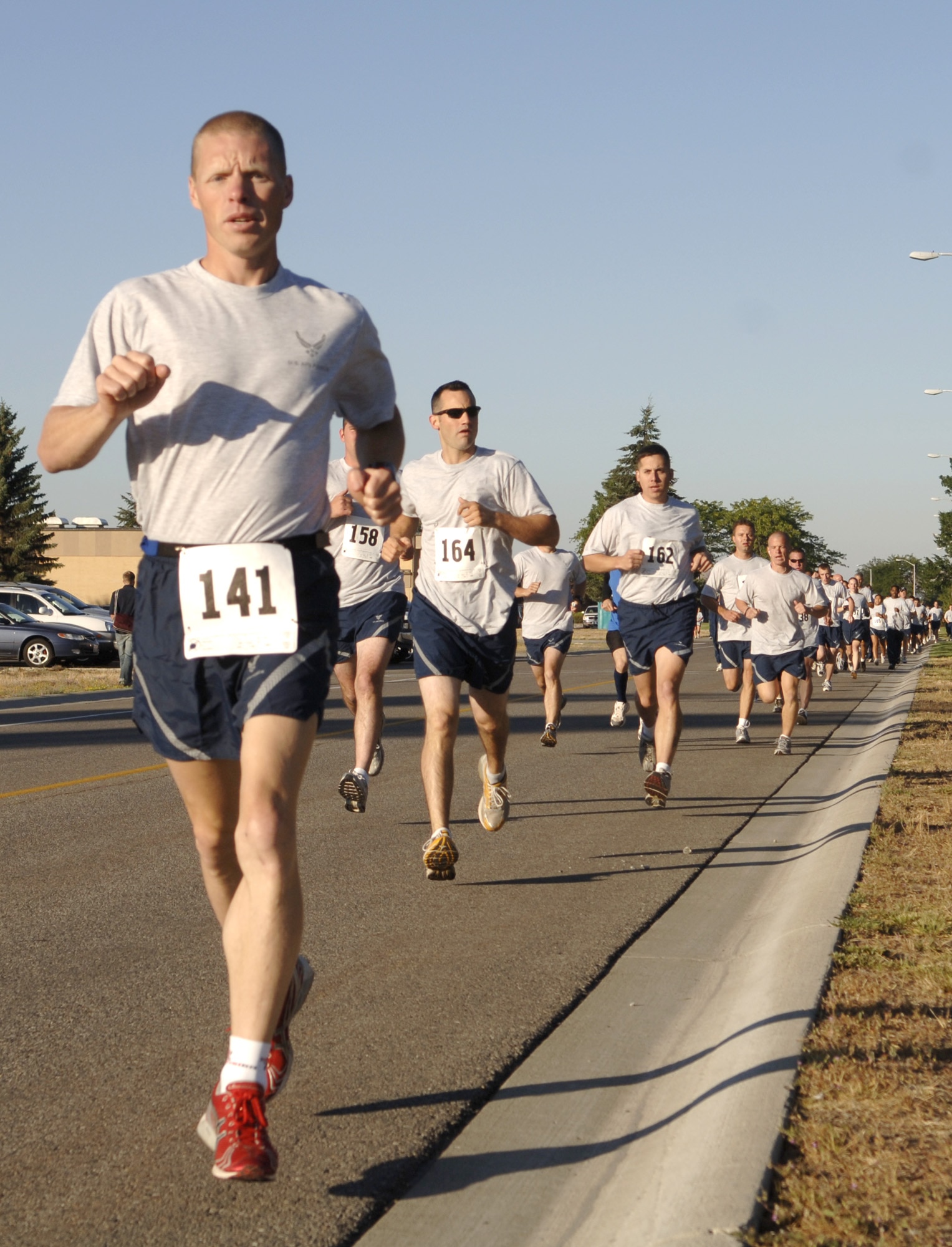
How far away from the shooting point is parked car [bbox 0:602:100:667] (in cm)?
3125

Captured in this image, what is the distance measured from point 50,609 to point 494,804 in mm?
28610

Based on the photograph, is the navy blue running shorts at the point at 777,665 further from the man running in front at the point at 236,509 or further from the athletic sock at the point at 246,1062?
the athletic sock at the point at 246,1062

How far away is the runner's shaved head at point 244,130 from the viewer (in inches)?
133

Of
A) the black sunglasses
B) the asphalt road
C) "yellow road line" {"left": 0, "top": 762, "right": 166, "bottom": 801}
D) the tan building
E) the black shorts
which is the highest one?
the tan building

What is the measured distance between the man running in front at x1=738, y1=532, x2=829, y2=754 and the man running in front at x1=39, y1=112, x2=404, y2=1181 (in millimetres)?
10504

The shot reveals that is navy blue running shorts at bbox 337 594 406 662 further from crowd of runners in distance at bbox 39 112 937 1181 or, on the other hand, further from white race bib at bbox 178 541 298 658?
white race bib at bbox 178 541 298 658

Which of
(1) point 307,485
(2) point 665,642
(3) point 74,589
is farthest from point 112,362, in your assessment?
(3) point 74,589

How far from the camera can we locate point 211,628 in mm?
3318

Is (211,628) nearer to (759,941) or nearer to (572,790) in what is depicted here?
(759,941)

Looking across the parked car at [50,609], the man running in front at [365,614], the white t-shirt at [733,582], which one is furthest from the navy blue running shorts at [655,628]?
the parked car at [50,609]

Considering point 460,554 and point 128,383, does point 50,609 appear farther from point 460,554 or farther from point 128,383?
point 128,383

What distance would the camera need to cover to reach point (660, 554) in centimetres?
997

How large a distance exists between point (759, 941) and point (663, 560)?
4.75 metres

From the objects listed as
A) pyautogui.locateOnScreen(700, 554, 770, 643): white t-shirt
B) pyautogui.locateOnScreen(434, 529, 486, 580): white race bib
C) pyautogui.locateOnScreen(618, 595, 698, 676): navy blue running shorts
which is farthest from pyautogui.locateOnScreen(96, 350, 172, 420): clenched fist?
pyautogui.locateOnScreen(700, 554, 770, 643): white t-shirt
